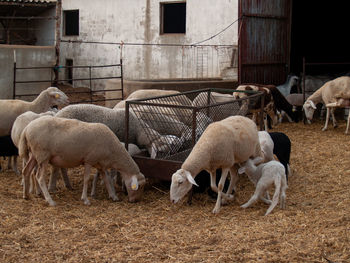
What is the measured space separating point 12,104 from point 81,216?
380 cm

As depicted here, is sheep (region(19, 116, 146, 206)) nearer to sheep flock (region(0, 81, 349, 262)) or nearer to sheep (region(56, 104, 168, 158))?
sheep flock (region(0, 81, 349, 262))

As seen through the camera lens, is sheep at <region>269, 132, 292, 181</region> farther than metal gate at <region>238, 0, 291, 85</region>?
No

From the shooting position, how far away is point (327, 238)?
18.0ft

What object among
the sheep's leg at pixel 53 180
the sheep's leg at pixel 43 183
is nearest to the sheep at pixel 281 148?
the sheep's leg at pixel 53 180

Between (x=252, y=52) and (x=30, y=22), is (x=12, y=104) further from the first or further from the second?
(x=30, y=22)

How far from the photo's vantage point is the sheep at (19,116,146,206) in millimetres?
7086

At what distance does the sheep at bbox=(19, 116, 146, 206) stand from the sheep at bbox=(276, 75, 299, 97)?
10.2 m

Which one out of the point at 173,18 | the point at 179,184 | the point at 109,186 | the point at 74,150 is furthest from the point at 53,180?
the point at 173,18

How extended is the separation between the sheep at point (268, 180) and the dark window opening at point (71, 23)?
Result: 52.8 feet

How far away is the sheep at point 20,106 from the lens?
934cm

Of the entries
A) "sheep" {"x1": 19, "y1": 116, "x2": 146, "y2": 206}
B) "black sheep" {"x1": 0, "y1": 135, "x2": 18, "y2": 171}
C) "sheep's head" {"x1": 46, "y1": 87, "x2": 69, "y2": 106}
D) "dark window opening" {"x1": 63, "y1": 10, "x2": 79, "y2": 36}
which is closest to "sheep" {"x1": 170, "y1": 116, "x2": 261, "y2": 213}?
"sheep" {"x1": 19, "y1": 116, "x2": 146, "y2": 206}

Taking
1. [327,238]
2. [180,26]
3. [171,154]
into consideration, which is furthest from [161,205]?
[180,26]

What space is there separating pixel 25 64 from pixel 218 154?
10607 millimetres

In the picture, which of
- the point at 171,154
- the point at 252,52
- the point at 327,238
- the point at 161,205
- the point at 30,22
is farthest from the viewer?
the point at 30,22
